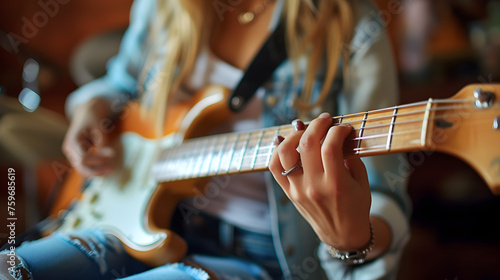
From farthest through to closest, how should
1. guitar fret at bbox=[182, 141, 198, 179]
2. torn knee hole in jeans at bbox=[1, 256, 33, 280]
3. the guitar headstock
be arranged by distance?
guitar fret at bbox=[182, 141, 198, 179]
torn knee hole in jeans at bbox=[1, 256, 33, 280]
the guitar headstock

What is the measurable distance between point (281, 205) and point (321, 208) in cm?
15

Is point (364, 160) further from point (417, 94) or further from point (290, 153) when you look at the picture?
point (417, 94)

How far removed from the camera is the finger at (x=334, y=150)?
1.10ft

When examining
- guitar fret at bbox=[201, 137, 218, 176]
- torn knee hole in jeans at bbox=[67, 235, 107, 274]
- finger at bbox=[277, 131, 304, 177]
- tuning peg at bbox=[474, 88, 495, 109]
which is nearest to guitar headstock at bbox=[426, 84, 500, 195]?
tuning peg at bbox=[474, 88, 495, 109]

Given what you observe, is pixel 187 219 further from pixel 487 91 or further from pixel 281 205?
pixel 487 91

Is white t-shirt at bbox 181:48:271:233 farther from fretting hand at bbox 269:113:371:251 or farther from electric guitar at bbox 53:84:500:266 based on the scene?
fretting hand at bbox 269:113:371:251

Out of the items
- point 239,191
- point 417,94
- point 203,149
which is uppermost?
point 203,149

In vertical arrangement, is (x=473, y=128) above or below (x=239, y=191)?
above

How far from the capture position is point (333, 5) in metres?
0.52

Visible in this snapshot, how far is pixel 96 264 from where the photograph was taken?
0.47 m

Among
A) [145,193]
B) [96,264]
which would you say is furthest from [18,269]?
[145,193]

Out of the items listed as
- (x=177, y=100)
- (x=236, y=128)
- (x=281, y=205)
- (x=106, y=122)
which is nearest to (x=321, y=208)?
(x=281, y=205)

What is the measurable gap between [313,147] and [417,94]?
49 cm

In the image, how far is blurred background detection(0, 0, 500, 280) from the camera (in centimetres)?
74
